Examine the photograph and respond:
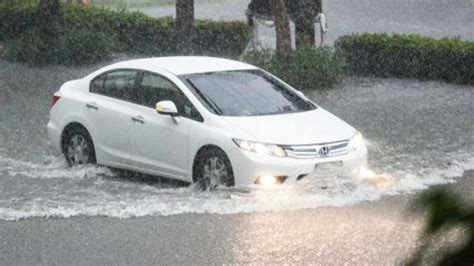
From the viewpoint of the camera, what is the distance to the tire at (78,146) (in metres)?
12.3

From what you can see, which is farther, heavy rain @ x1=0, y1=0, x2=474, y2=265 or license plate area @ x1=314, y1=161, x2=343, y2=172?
license plate area @ x1=314, y1=161, x2=343, y2=172

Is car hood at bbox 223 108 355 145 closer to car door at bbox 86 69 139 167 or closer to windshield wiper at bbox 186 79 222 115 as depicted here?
windshield wiper at bbox 186 79 222 115

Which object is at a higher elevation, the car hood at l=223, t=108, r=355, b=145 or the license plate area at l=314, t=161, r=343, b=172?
the car hood at l=223, t=108, r=355, b=145

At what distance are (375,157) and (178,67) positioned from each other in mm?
2964

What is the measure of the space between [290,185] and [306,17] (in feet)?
31.9

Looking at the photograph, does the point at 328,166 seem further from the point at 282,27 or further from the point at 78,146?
the point at 282,27

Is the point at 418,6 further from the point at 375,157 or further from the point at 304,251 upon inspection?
the point at 304,251

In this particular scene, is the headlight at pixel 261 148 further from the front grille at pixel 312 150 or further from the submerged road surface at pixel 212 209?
the submerged road surface at pixel 212 209

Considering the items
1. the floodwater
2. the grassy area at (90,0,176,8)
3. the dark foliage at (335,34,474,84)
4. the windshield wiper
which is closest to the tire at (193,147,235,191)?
the floodwater

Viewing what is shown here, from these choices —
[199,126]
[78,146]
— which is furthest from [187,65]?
[78,146]

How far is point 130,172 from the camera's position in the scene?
12.5 m

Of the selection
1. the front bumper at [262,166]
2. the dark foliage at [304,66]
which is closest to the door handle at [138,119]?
the front bumper at [262,166]

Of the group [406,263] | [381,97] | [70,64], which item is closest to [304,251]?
[406,263]

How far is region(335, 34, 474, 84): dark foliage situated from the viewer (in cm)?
1909
